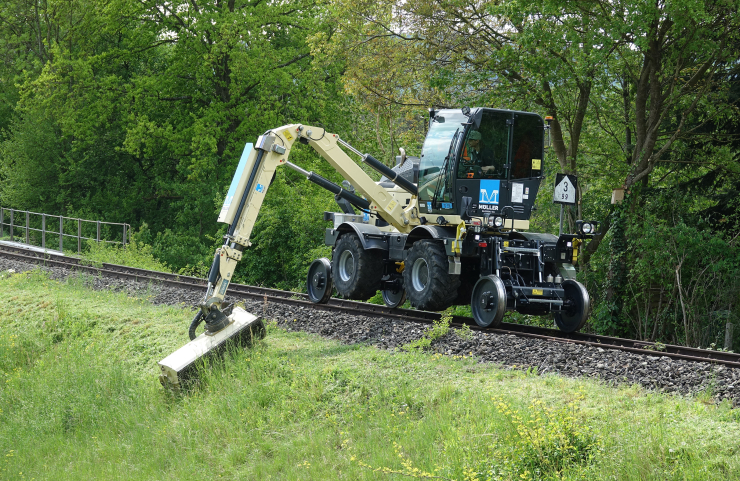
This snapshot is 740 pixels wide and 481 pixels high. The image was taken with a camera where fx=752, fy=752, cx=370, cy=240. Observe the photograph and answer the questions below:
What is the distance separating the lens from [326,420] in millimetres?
8055

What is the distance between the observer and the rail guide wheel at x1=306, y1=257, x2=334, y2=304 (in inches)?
564

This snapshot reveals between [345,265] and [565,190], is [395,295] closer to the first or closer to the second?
[345,265]

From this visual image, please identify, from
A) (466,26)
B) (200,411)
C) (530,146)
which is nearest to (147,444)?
(200,411)

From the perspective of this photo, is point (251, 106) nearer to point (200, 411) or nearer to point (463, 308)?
point (463, 308)

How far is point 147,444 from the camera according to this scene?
8.91m

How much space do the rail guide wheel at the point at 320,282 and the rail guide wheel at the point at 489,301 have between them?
3755mm

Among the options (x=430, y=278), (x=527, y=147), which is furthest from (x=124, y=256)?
(x=527, y=147)

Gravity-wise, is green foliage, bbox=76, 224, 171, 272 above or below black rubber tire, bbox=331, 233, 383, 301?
below

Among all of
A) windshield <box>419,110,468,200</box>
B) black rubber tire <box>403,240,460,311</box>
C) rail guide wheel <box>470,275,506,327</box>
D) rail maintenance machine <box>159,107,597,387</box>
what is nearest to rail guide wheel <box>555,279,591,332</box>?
rail maintenance machine <box>159,107,597,387</box>

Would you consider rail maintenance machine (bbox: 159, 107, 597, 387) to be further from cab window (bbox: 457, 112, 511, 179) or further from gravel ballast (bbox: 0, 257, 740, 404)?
gravel ballast (bbox: 0, 257, 740, 404)

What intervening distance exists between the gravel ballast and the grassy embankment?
18.9 inches

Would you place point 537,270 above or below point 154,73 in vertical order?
below

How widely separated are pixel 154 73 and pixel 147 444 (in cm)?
2868

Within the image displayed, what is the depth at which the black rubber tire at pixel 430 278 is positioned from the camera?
1162 centimetres
